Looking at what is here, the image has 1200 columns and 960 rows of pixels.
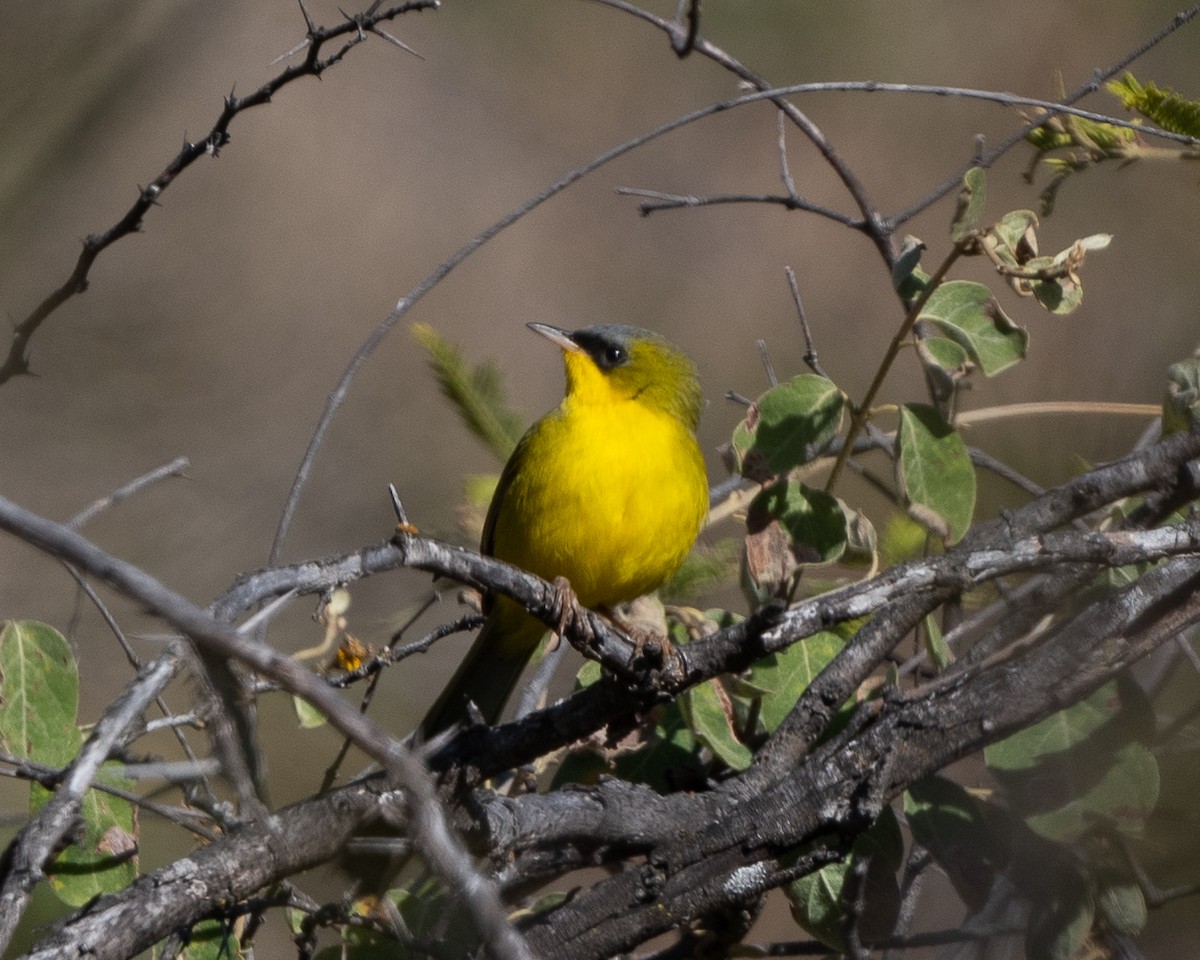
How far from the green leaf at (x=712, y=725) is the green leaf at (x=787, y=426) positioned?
1.76 ft

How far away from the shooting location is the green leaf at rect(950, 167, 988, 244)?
2671 mm

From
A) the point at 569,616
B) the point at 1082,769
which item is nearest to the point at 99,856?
the point at 569,616

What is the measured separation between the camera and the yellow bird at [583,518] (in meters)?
3.57

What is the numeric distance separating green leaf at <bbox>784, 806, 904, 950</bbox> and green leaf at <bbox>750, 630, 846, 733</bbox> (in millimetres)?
337

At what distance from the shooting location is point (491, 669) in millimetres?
3820

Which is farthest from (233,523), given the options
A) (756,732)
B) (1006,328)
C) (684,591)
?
(1006,328)

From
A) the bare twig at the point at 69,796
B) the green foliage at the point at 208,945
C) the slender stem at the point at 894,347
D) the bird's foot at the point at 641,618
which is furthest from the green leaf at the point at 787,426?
the bare twig at the point at 69,796

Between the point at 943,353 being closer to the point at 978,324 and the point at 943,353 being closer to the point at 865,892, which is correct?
the point at 978,324

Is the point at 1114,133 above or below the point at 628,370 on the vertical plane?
below

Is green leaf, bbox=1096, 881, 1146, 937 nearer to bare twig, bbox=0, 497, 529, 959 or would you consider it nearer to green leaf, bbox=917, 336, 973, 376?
green leaf, bbox=917, 336, 973, 376

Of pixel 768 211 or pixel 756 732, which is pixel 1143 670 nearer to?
pixel 756 732

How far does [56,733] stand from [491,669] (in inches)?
57.9

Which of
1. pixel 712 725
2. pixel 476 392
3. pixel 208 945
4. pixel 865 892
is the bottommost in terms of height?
pixel 865 892

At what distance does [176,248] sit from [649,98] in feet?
11.3
